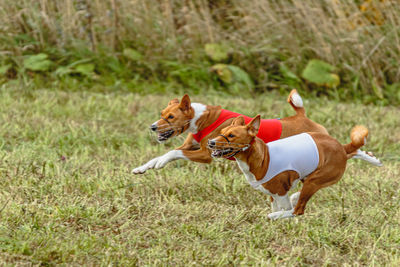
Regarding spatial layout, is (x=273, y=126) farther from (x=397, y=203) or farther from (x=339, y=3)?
(x=339, y=3)

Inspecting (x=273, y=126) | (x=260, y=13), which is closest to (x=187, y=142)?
(x=273, y=126)

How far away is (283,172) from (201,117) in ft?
1.97

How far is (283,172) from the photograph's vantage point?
2.89 m

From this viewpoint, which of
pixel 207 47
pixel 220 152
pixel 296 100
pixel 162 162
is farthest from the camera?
pixel 207 47

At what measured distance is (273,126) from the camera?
130 inches

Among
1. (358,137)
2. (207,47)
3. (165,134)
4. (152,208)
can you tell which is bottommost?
(207,47)

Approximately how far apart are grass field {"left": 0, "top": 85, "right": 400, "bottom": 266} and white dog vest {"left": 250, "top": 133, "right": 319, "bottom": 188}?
336 millimetres

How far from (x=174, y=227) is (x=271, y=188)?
1.83 feet

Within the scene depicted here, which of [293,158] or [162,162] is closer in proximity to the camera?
[293,158]

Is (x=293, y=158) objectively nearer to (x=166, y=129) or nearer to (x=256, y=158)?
(x=256, y=158)

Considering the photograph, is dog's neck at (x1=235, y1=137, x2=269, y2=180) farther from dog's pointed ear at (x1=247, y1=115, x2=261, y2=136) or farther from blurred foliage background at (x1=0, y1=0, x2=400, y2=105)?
blurred foliage background at (x1=0, y1=0, x2=400, y2=105)

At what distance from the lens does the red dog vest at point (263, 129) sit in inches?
126

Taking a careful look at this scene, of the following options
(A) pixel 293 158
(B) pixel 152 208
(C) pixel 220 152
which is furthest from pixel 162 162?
(A) pixel 293 158

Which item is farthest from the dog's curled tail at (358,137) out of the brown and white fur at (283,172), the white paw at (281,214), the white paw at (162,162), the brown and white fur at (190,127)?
the white paw at (162,162)
